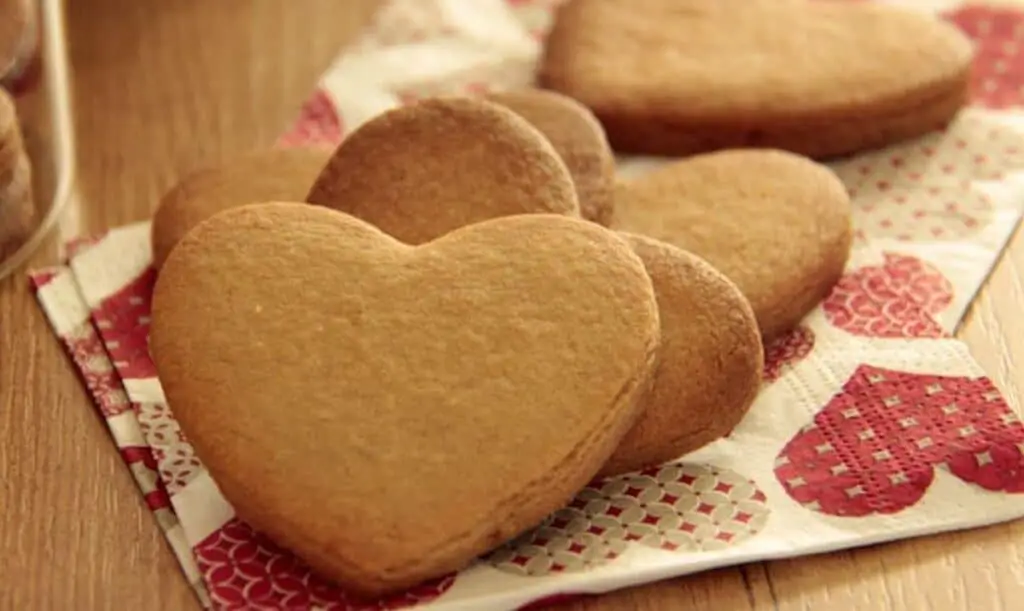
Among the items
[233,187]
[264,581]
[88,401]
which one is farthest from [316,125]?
[264,581]

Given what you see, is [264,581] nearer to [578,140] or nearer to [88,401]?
[88,401]

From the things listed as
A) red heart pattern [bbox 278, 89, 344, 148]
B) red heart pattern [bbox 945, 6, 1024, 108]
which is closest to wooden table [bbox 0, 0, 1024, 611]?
red heart pattern [bbox 278, 89, 344, 148]

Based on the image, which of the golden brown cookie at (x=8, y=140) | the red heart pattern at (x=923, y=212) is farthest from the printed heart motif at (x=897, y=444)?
the golden brown cookie at (x=8, y=140)

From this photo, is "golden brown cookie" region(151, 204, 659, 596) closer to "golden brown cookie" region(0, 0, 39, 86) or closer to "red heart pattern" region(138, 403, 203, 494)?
"red heart pattern" region(138, 403, 203, 494)

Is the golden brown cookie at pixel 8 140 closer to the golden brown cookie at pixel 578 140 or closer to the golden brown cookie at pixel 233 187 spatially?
the golden brown cookie at pixel 233 187

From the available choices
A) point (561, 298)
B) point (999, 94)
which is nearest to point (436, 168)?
point (561, 298)

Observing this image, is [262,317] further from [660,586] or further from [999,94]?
[999,94]
